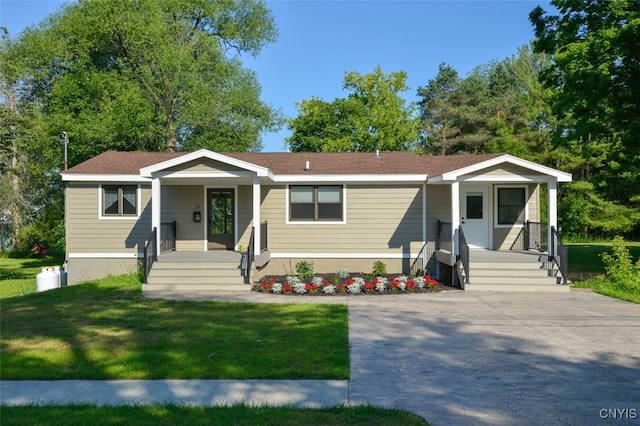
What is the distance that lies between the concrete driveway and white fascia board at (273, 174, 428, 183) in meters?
5.44

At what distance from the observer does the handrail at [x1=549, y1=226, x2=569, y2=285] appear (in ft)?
42.0

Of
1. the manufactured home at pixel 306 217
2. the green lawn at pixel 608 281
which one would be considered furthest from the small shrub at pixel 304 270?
the green lawn at pixel 608 281

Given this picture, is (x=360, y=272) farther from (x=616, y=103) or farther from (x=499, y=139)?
(x=499, y=139)

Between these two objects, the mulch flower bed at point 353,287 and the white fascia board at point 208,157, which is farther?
the white fascia board at point 208,157

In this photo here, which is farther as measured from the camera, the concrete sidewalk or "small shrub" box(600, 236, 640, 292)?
"small shrub" box(600, 236, 640, 292)

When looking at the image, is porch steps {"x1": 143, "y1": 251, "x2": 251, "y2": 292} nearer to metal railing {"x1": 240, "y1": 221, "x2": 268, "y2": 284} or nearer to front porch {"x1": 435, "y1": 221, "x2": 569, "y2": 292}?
metal railing {"x1": 240, "y1": 221, "x2": 268, "y2": 284}

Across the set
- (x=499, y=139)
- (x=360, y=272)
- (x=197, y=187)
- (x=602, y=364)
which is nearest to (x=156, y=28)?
(x=197, y=187)

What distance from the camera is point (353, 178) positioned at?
1541cm

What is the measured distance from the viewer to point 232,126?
27484mm

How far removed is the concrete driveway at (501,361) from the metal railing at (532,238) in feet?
15.0

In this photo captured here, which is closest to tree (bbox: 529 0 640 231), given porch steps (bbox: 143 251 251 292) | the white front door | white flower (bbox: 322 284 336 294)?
the white front door

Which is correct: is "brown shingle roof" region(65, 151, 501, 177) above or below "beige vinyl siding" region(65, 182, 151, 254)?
above

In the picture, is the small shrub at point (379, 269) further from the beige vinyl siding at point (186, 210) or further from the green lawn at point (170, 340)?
the beige vinyl siding at point (186, 210)

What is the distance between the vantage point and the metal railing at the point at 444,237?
14445mm
